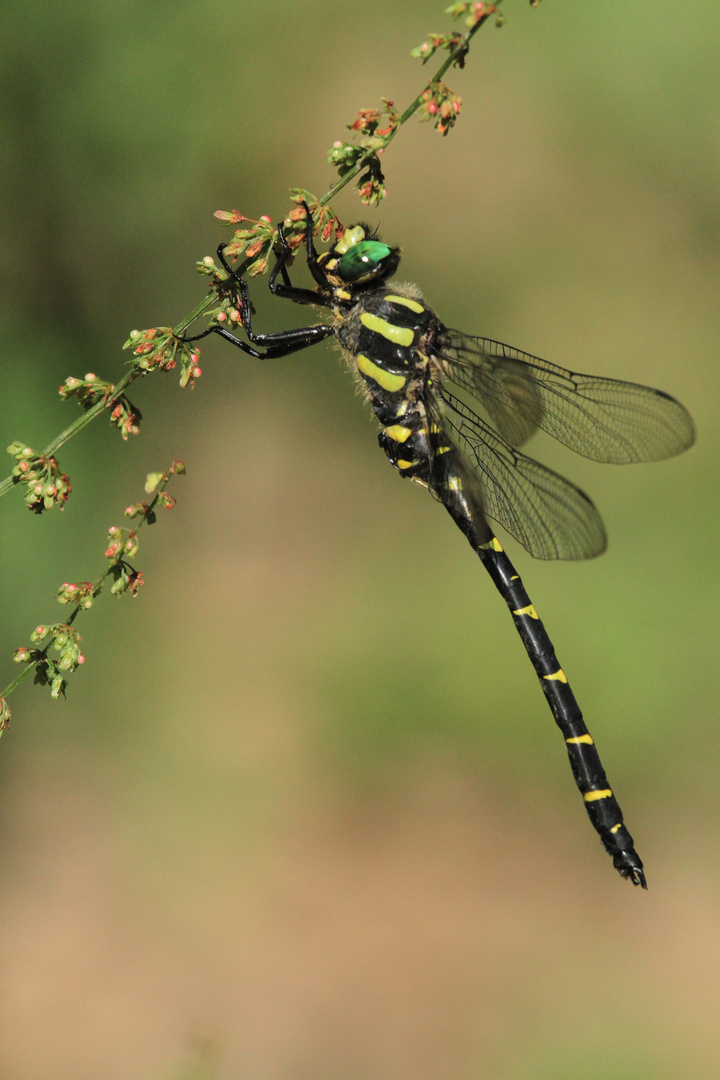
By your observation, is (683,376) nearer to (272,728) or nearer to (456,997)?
(272,728)

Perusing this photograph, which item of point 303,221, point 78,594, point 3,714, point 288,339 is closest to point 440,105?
point 303,221

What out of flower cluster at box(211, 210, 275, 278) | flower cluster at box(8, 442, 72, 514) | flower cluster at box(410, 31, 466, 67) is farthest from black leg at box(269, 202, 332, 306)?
flower cluster at box(8, 442, 72, 514)

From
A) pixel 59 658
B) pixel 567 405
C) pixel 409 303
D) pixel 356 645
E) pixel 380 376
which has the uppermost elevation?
pixel 356 645

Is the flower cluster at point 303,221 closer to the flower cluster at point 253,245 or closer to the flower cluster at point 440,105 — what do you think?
the flower cluster at point 253,245

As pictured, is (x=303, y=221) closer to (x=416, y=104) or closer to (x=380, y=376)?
(x=416, y=104)

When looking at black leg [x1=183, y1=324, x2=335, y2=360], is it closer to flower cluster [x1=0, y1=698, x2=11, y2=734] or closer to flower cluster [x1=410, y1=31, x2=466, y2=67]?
flower cluster [x1=410, y1=31, x2=466, y2=67]

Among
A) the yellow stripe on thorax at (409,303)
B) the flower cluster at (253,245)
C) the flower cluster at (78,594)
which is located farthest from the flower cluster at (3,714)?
the yellow stripe on thorax at (409,303)

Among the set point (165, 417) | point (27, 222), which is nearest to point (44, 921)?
point (165, 417)
